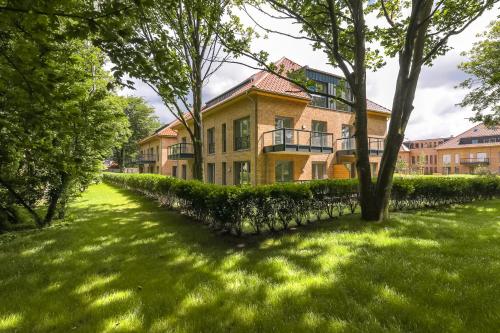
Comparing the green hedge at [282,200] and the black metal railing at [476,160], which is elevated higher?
the black metal railing at [476,160]

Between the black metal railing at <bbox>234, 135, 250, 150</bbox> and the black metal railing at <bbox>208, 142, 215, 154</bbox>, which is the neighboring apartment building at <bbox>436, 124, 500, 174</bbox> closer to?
the black metal railing at <bbox>234, 135, 250, 150</bbox>

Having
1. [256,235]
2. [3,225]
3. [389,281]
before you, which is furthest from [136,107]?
[389,281]

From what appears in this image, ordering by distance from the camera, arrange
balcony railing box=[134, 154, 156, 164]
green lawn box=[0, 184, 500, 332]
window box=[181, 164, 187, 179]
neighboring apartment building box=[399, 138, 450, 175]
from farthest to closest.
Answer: neighboring apartment building box=[399, 138, 450, 175]
balcony railing box=[134, 154, 156, 164]
window box=[181, 164, 187, 179]
green lawn box=[0, 184, 500, 332]

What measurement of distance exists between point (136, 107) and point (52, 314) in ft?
156

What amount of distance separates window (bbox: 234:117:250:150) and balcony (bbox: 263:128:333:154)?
1.56 metres

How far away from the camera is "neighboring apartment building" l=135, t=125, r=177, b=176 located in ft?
107

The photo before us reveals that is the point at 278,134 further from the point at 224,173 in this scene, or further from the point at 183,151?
the point at 183,151

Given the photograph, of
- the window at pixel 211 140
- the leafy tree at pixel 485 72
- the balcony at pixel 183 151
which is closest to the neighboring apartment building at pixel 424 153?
the leafy tree at pixel 485 72

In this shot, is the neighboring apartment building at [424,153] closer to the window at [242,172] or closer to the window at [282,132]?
the window at [282,132]

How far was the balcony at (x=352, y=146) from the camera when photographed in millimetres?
18172

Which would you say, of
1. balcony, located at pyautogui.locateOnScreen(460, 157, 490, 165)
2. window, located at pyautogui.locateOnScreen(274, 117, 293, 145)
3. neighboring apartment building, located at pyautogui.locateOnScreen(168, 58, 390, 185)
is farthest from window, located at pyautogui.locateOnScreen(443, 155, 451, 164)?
window, located at pyautogui.locateOnScreen(274, 117, 293, 145)

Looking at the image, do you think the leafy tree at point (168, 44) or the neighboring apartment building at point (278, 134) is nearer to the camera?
the leafy tree at point (168, 44)

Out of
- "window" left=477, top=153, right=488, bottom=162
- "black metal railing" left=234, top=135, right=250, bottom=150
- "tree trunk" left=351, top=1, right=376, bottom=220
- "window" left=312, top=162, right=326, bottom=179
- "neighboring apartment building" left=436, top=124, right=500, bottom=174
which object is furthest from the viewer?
"window" left=477, top=153, right=488, bottom=162

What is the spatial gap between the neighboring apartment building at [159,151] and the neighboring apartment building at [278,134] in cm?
1430
